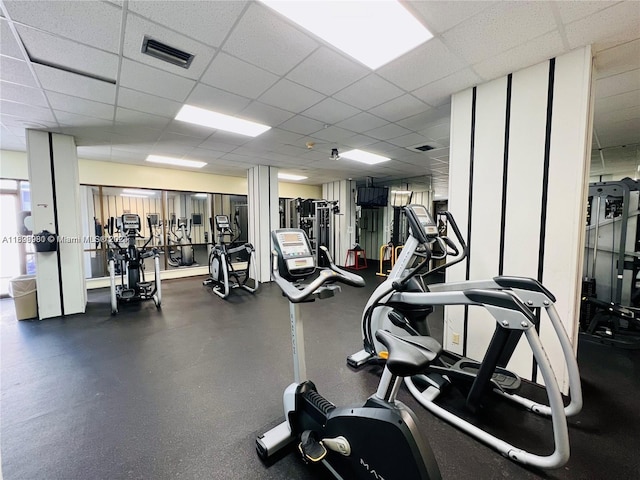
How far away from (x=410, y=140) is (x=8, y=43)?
14.8 ft

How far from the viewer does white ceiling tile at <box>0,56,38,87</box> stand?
2.22m

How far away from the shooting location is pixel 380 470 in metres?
1.13

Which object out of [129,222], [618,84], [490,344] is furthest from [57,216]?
Answer: [618,84]

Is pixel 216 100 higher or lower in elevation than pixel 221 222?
higher

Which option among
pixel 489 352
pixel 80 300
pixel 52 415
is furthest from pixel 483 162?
pixel 80 300

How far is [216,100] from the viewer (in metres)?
2.96

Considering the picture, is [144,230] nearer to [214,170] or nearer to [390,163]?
[214,170]

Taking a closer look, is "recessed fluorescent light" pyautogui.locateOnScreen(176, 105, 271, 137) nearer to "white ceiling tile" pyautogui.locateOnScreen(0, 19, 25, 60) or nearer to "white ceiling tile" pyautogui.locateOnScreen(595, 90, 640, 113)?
"white ceiling tile" pyautogui.locateOnScreen(0, 19, 25, 60)

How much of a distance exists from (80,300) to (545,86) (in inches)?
252

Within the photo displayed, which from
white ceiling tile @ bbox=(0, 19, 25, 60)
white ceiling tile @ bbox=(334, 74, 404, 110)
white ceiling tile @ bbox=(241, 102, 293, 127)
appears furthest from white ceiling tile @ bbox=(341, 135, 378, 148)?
white ceiling tile @ bbox=(0, 19, 25, 60)

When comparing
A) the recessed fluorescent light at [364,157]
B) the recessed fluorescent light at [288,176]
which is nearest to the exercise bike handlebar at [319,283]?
the recessed fluorescent light at [364,157]

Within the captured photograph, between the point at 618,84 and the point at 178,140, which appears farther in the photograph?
the point at 178,140

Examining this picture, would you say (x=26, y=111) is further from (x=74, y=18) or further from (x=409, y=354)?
(x=409, y=354)

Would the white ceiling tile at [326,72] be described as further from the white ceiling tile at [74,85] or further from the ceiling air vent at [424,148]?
the ceiling air vent at [424,148]
